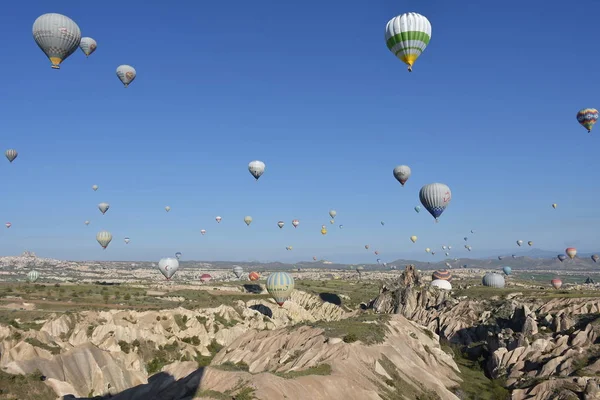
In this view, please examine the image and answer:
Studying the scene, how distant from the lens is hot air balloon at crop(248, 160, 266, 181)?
11769 centimetres

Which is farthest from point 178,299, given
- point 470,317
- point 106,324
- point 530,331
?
point 530,331

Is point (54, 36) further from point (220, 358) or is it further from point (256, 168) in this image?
point (256, 168)

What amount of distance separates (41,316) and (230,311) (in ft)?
131

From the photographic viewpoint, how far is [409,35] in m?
63.1

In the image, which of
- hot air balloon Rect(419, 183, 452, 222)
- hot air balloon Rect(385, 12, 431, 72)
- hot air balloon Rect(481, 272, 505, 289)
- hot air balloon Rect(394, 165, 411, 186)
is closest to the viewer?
hot air balloon Rect(385, 12, 431, 72)

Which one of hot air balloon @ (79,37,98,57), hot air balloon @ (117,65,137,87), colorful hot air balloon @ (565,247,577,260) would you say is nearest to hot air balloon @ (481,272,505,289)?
colorful hot air balloon @ (565,247,577,260)

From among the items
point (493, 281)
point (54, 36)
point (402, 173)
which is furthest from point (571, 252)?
point (54, 36)

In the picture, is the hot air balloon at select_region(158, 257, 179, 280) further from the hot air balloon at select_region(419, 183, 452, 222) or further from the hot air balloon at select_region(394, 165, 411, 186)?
the hot air balloon at select_region(419, 183, 452, 222)

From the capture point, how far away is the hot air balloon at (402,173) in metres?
106

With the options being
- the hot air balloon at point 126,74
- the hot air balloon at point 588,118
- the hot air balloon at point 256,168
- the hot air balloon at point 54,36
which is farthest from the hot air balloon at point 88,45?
the hot air balloon at point 588,118

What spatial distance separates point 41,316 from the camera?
77250 millimetres

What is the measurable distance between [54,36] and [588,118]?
344 feet

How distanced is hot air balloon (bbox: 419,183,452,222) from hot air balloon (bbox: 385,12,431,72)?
97.9 ft

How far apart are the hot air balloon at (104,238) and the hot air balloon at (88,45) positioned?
64.0 meters
